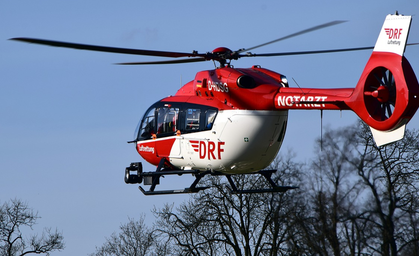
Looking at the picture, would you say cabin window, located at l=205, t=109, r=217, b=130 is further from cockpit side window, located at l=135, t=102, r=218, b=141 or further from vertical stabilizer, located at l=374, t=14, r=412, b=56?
vertical stabilizer, located at l=374, t=14, r=412, b=56

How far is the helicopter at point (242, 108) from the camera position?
2064cm

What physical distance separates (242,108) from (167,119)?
3.70 metres

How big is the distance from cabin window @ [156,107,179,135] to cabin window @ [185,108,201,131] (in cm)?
64

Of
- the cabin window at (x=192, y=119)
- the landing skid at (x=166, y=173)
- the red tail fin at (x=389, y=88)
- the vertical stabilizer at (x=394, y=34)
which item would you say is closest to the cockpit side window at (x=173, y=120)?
the cabin window at (x=192, y=119)

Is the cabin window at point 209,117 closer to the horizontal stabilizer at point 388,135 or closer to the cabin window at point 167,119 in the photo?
the cabin window at point 167,119

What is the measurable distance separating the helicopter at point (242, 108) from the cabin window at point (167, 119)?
3cm

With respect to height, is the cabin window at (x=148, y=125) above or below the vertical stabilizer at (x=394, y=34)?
above

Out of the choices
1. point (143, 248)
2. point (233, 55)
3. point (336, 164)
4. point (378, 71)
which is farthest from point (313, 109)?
point (143, 248)

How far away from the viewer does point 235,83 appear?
24641mm

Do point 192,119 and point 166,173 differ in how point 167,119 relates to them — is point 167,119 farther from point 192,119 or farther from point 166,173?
point 166,173

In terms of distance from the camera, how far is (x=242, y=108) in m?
24.5

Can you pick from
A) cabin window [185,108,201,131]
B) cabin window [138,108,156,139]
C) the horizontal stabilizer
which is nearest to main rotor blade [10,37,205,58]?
cabin window [185,108,201,131]

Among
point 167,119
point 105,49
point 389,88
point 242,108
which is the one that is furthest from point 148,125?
point 389,88

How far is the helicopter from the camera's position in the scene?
67.7 ft
